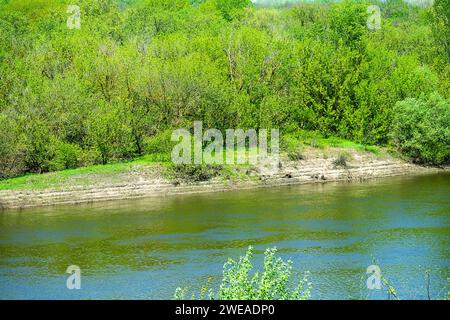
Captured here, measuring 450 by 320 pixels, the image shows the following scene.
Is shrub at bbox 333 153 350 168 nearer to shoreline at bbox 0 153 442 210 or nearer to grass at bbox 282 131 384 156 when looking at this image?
shoreline at bbox 0 153 442 210

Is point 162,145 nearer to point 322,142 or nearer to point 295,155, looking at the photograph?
point 295,155

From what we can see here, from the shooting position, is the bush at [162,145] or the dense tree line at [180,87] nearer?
the bush at [162,145]

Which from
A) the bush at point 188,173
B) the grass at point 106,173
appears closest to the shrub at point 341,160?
the grass at point 106,173

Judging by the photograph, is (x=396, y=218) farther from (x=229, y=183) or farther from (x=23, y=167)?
(x=23, y=167)

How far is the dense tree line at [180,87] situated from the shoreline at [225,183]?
3.57m

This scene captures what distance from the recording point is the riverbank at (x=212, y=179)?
51062 mm

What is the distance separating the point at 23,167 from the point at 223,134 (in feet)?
55.4

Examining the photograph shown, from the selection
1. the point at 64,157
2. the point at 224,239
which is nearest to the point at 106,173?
the point at 64,157

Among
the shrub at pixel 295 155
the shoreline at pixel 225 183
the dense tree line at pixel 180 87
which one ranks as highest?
the dense tree line at pixel 180 87

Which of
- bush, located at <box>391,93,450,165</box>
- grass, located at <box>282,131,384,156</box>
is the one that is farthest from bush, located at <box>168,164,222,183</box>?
bush, located at <box>391,93,450,165</box>

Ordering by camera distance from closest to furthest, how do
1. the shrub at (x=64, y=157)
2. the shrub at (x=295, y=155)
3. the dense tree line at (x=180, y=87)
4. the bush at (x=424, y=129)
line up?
the shrub at (x=64, y=157) < the dense tree line at (x=180, y=87) < the shrub at (x=295, y=155) < the bush at (x=424, y=129)

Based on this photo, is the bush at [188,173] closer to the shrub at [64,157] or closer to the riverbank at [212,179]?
the riverbank at [212,179]

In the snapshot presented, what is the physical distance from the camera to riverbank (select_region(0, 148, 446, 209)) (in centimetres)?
5106
